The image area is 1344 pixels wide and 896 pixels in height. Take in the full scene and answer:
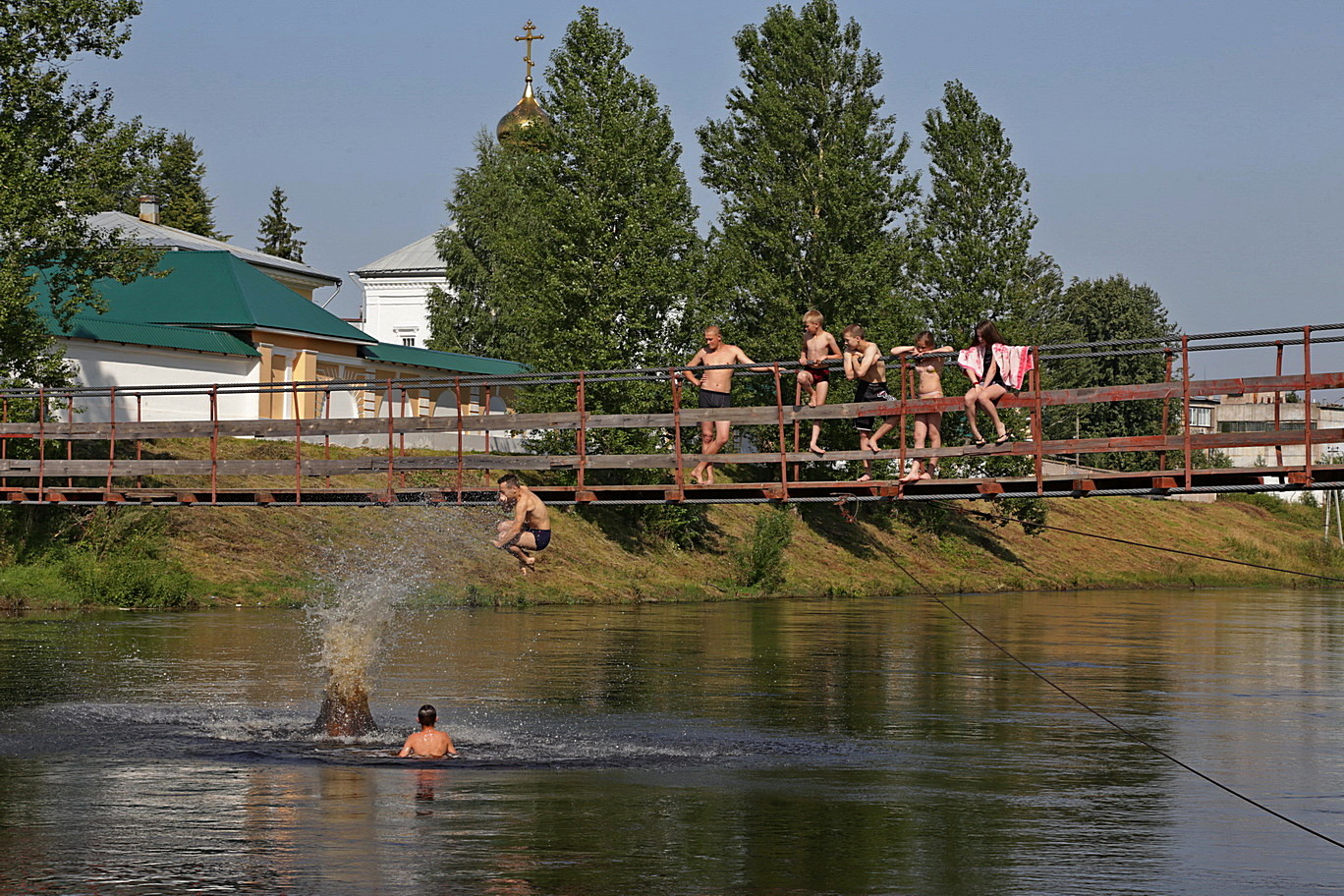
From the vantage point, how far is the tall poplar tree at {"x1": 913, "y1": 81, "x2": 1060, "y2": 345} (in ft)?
210

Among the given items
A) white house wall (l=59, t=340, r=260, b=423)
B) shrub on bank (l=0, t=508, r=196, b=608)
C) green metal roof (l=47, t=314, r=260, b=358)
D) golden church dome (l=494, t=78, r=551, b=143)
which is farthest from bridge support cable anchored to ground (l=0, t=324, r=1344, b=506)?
golden church dome (l=494, t=78, r=551, b=143)

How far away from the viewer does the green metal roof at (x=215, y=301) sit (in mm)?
55312

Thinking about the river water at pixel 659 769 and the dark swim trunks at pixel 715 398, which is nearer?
the river water at pixel 659 769

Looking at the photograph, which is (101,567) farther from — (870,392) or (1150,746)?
(1150,746)

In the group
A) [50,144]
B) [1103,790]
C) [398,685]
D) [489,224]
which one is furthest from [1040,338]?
[1103,790]

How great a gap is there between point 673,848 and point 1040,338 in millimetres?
67921

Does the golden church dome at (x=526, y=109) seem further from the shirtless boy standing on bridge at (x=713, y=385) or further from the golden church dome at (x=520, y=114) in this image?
the shirtless boy standing on bridge at (x=713, y=385)

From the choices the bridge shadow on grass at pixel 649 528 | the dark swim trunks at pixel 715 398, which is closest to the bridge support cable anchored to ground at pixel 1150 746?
the dark swim trunks at pixel 715 398

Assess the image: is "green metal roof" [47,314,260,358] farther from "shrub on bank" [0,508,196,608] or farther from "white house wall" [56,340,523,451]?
"shrub on bank" [0,508,196,608]

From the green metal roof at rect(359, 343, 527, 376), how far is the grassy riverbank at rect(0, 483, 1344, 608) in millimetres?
13802

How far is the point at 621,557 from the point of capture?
1939 inches

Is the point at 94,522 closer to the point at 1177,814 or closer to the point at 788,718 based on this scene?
the point at 788,718

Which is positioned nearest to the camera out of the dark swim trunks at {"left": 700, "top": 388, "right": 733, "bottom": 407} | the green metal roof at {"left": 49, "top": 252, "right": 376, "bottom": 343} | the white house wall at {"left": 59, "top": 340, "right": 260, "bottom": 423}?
the dark swim trunks at {"left": 700, "top": 388, "right": 733, "bottom": 407}

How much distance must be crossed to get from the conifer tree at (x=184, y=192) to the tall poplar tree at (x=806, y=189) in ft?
136
